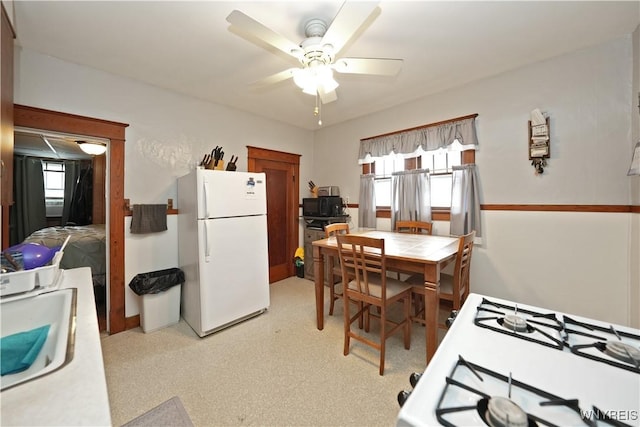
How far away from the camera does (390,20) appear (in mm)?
1771

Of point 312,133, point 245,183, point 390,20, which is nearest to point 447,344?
point 390,20

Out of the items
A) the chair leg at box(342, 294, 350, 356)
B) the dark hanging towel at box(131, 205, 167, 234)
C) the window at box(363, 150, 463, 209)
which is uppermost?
the window at box(363, 150, 463, 209)

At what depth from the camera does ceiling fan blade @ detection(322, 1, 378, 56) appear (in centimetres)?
119

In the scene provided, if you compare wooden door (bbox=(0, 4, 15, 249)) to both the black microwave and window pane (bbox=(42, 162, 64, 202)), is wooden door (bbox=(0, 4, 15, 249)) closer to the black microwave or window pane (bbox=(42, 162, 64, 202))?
the black microwave

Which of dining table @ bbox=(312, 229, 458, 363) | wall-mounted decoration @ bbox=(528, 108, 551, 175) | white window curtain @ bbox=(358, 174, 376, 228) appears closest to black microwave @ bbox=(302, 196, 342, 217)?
white window curtain @ bbox=(358, 174, 376, 228)

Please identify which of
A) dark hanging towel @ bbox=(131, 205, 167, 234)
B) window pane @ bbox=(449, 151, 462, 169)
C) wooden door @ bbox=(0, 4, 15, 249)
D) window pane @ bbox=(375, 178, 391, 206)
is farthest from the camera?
window pane @ bbox=(375, 178, 391, 206)

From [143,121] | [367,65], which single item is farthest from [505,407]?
[143,121]

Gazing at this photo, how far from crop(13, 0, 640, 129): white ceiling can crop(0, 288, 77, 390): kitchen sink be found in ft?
5.94

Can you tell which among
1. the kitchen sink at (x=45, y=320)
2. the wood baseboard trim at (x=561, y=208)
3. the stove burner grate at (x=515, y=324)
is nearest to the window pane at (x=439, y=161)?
the wood baseboard trim at (x=561, y=208)

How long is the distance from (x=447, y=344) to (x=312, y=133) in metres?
4.10

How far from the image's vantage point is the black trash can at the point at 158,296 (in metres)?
2.48

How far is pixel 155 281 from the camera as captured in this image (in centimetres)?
252

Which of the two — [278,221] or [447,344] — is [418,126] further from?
[447,344]

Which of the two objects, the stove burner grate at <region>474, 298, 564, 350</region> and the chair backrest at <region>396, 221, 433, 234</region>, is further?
the chair backrest at <region>396, 221, 433, 234</region>
